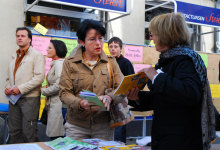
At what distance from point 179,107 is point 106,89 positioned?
0.88 metres

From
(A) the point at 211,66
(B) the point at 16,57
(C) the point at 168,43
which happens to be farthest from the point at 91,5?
(C) the point at 168,43

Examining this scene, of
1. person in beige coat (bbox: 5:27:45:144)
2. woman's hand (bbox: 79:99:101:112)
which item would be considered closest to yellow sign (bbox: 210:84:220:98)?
person in beige coat (bbox: 5:27:45:144)

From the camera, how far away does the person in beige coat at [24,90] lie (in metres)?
3.68

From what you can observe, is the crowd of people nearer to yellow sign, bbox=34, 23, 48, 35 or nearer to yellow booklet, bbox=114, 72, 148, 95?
yellow booklet, bbox=114, 72, 148, 95

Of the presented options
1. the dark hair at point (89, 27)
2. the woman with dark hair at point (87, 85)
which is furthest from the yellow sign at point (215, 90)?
the dark hair at point (89, 27)

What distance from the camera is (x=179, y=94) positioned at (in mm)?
1406

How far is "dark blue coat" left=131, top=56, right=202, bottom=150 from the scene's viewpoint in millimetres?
1414

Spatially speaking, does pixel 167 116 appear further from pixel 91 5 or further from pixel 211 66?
pixel 211 66

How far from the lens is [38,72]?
382 cm

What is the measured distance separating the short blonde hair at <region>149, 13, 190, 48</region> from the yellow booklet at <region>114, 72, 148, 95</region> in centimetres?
26

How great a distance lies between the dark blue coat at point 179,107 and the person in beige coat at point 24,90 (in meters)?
2.55

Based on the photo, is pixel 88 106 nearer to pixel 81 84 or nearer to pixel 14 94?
pixel 81 84

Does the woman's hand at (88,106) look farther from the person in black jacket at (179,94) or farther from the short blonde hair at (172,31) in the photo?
the short blonde hair at (172,31)

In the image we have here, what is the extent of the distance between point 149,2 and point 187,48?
7.39 metres
